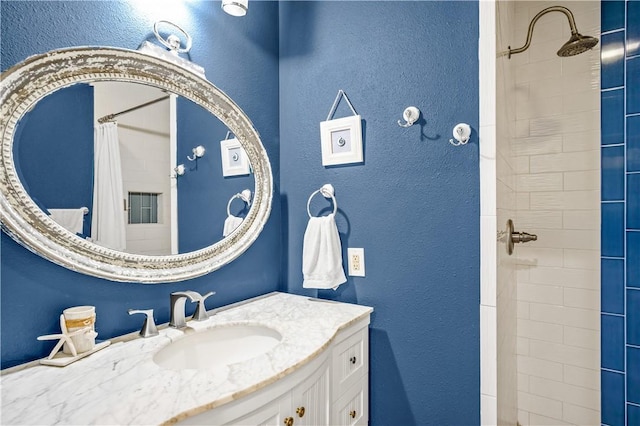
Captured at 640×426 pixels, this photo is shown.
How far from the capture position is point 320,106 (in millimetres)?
1675

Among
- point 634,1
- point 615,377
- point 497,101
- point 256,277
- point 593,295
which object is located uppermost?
point 634,1

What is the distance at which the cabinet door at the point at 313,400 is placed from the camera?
0.97 m

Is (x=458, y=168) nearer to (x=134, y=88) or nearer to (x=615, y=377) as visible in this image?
(x=134, y=88)

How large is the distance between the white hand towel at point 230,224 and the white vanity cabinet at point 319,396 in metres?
0.64

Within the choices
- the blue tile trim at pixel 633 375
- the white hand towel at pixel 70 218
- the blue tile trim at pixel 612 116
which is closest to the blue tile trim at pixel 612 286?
the blue tile trim at pixel 633 375

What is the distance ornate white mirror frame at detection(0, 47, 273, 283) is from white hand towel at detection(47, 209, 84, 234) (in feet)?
0.05

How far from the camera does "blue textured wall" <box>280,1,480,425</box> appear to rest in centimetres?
133

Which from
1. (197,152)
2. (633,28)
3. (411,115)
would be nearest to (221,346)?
(197,152)

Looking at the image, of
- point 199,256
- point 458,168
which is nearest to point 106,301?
point 199,256

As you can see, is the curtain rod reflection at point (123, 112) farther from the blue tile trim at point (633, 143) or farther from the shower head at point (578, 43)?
the blue tile trim at point (633, 143)

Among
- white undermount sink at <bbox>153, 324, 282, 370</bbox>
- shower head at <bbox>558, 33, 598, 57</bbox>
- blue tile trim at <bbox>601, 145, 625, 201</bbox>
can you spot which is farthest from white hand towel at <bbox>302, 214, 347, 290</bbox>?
blue tile trim at <bbox>601, 145, 625, 201</bbox>

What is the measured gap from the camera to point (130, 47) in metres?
1.14

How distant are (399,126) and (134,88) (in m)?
1.03

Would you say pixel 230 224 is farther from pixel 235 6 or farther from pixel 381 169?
pixel 235 6
